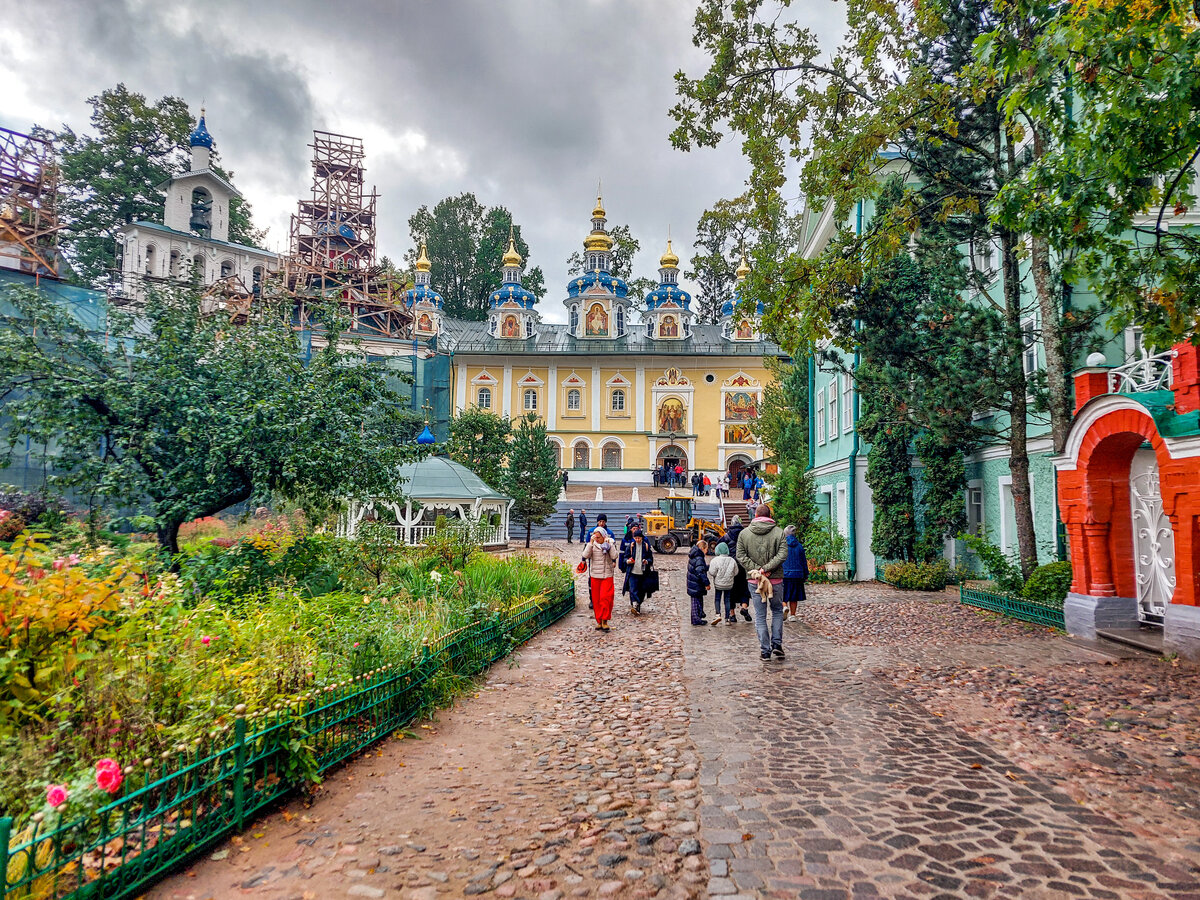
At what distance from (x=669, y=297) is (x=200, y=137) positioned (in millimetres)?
30752

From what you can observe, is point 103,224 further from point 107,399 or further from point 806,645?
point 806,645

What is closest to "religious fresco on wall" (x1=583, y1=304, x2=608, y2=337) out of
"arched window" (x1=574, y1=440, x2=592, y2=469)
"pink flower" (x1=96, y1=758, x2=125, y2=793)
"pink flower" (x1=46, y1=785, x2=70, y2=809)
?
"arched window" (x1=574, y1=440, x2=592, y2=469)

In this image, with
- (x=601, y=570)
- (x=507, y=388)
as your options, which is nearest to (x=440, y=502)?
(x=601, y=570)

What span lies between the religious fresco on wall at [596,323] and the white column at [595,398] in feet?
9.64

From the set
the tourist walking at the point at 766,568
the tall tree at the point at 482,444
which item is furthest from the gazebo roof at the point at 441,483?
the tourist walking at the point at 766,568

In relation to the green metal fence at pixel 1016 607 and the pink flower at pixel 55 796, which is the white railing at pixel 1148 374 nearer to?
the green metal fence at pixel 1016 607

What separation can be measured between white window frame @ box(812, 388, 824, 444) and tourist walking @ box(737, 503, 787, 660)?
15.4 metres

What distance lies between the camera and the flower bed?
313 cm

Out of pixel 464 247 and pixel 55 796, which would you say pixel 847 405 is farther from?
pixel 464 247

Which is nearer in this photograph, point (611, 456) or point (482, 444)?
point (482, 444)

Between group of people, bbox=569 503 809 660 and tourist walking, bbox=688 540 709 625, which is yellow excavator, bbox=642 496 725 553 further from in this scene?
tourist walking, bbox=688 540 709 625

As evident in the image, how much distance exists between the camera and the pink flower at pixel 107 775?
2.98m

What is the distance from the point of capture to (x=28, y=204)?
94.0ft

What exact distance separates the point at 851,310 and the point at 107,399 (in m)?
11.1
